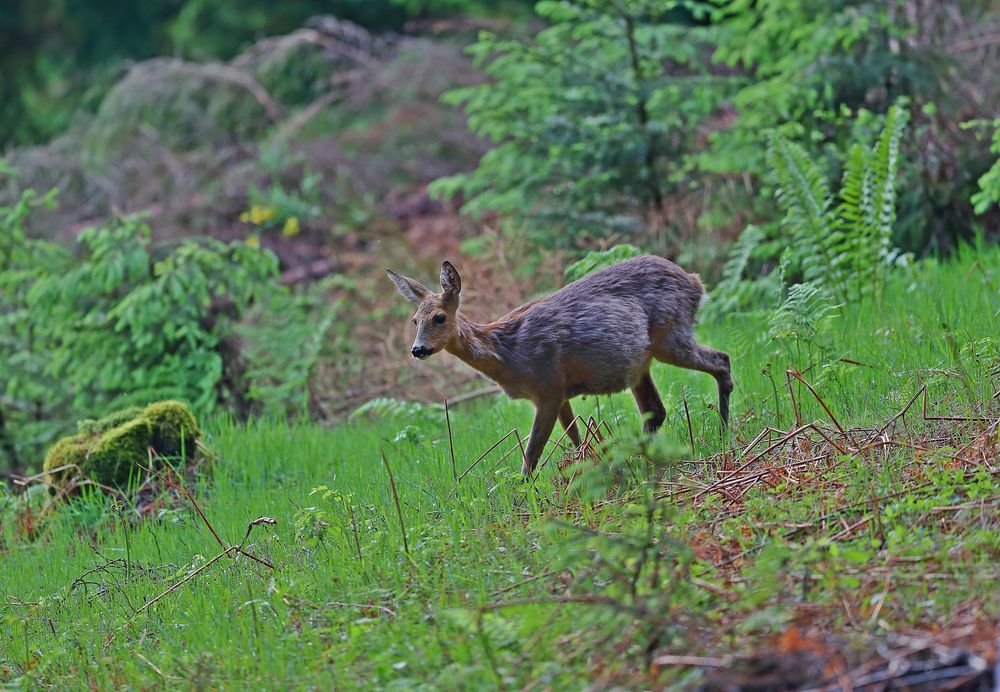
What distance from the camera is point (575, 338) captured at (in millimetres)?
7418

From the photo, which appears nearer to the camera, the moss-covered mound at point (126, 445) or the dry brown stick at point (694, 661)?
the dry brown stick at point (694, 661)

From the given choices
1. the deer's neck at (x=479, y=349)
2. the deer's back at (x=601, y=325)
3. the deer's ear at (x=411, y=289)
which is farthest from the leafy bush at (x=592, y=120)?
the deer's neck at (x=479, y=349)

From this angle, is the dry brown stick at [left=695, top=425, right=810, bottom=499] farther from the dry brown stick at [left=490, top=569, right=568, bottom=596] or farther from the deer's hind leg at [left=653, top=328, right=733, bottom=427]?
the deer's hind leg at [left=653, top=328, right=733, bottom=427]

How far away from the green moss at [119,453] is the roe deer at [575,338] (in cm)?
281

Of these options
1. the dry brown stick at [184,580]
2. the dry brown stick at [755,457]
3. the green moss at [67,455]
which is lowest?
the green moss at [67,455]

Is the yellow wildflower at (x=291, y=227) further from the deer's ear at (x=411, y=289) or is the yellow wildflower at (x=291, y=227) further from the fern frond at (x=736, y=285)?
the deer's ear at (x=411, y=289)

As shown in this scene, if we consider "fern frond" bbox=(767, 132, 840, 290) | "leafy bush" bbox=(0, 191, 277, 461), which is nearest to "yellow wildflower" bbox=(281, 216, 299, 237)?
"leafy bush" bbox=(0, 191, 277, 461)

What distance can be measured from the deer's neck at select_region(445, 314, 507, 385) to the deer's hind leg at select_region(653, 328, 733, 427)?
1.01m

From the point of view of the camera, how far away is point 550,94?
11.8 m

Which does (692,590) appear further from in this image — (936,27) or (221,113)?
(221,113)

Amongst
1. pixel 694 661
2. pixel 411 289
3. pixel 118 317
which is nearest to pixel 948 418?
pixel 694 661

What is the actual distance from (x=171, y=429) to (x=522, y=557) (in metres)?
4.36

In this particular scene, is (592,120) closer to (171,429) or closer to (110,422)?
(171,429)

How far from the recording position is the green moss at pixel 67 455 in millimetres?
9188
